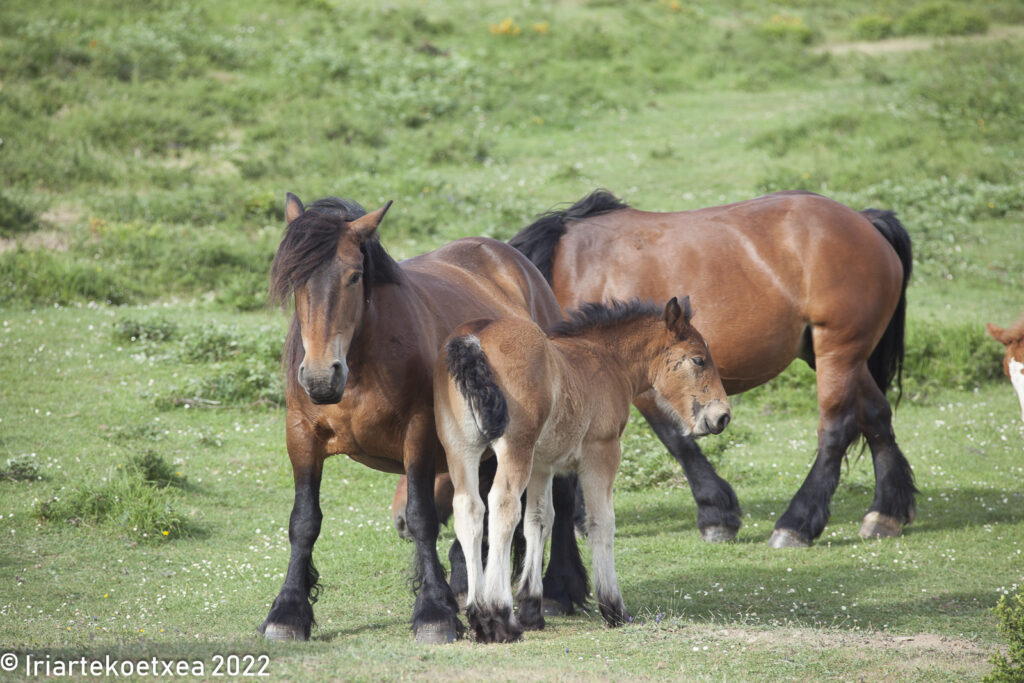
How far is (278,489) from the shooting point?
9539 mm

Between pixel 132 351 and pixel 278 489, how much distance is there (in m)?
3.75

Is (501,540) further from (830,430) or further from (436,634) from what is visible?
(830,430)

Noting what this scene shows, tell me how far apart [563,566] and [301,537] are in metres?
1.79

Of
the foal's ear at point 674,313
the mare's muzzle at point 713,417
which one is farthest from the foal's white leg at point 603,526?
the foal's ear at point 674,313

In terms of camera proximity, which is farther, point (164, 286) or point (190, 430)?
point (164, 286)

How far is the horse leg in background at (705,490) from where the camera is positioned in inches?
→ 344

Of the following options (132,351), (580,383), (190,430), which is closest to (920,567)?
(580,383)

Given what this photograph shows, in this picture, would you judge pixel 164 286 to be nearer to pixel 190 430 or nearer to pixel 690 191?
pixel 190 430

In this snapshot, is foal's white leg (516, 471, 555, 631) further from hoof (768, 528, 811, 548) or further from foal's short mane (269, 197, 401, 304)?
hoof (768, 528, 811, 548)

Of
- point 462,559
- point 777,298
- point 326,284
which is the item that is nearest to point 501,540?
point 462,559

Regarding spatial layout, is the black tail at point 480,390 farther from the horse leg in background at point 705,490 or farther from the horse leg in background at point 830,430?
the horse leg in background at point 830,430

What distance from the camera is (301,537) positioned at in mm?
5758

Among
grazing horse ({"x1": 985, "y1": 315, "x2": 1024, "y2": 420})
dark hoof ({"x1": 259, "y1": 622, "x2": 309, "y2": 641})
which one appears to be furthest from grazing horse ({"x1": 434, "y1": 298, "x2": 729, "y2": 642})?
grazing horse ({"x1": 985, "y1": 315, "x2": 1024, "y2": 420})

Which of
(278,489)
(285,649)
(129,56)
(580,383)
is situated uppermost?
(129,56)
